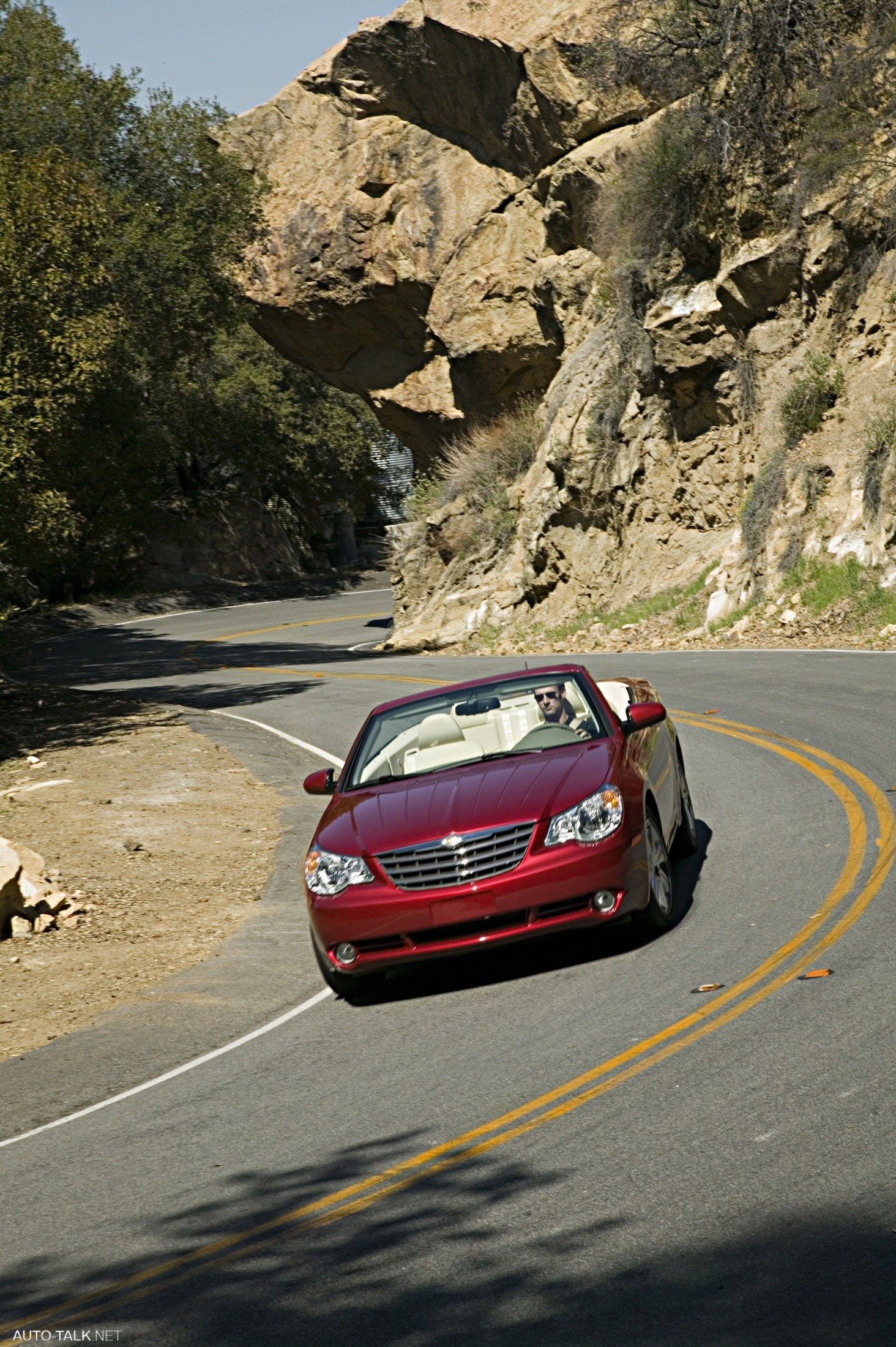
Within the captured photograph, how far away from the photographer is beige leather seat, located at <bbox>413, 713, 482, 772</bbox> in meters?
8.77

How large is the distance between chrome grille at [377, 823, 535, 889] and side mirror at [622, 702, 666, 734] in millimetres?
1510

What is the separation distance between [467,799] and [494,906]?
717 mm

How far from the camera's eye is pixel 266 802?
15633 mm

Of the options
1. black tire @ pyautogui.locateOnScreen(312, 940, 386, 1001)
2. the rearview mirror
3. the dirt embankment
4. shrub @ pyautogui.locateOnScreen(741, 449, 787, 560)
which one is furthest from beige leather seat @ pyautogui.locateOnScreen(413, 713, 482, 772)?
shrub @ pyautogui.locateOnScreen(741, 449, 787, 560)

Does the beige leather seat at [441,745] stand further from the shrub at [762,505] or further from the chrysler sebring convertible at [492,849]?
the shrub at [762,505]

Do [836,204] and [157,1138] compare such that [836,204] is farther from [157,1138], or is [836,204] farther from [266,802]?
[157,1138]

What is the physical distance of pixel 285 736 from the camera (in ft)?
69.3

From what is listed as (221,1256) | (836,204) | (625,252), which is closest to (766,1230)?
(221,1256)

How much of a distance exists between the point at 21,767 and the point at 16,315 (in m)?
7.42

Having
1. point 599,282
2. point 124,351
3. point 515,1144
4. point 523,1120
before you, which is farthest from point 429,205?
point 515,1144

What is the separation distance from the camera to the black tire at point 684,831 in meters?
9.66

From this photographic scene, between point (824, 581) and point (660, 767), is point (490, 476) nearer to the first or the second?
point (824, 581)

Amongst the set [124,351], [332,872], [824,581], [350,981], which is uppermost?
[124,351]

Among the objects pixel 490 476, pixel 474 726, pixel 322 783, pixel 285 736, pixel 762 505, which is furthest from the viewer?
pixel 490 476
